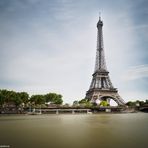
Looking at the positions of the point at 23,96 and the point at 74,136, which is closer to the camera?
the point at 74,136

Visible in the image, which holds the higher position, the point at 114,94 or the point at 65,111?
the point at 114,94

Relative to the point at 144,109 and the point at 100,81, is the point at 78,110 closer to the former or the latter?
the point at 100,81

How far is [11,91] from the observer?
9231cm

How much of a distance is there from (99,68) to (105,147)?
9378 centimetres

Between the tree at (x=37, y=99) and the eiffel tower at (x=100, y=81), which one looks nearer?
the tree at (x=37, y=99)

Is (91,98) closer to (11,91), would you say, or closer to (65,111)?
(65,111)

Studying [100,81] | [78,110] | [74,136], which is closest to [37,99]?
[78,110]

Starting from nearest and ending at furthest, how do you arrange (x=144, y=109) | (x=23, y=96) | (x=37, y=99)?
(x=23, y=96) → (x=37, y=99) → (x=144, y=109)

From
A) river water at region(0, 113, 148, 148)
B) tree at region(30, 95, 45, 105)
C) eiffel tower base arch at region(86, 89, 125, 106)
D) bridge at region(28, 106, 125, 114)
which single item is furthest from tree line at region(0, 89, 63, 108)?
river water at region(0, 113, 148, 148)

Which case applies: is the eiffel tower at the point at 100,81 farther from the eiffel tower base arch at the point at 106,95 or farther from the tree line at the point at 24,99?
the tree line at the point at 24,99

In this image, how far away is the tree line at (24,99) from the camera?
90.4 metres

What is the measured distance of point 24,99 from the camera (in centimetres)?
9550

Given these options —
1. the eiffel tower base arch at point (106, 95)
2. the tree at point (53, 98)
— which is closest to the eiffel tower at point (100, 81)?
the eiffel tower base arch at point (106, 95)

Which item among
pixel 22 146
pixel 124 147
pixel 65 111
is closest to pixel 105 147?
pixel 124 147
